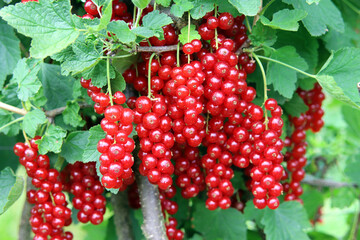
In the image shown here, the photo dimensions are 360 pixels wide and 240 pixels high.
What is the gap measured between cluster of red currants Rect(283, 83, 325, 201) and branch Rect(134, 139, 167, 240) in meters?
0.39

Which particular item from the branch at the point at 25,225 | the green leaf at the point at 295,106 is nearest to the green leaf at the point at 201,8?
the green leaf at the point at 295,106

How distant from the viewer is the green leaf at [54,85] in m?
0.92

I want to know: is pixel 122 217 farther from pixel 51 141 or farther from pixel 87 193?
pixel 51 141

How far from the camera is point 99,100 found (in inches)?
25.2

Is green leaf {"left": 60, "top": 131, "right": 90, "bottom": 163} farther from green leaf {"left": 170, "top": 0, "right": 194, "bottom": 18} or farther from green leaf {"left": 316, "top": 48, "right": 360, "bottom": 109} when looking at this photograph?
green leaf {"left": 316, "top": 48, "right": 360, "bottom": 109}

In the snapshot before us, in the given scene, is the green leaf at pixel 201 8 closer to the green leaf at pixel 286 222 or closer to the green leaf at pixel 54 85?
the green leaf at pixel 54 85

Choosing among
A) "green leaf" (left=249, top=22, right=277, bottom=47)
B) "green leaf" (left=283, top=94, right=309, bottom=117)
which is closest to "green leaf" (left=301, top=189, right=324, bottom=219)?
"green leaf" (left=283, top=94, right=309, bottom=117)

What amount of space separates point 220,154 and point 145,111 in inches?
8.3

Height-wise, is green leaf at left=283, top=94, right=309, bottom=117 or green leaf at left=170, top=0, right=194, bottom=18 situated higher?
green leaf at left=170, top=0, right=194, bottom=18

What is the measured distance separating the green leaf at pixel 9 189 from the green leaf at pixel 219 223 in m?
0.49

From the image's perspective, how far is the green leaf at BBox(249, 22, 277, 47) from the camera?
0.73 m

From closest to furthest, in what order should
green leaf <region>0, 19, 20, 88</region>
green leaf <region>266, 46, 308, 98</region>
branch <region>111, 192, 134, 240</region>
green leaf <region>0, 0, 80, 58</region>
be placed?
green leaf <region>0, 0, 80, 58</region>, green leaf <region>266, 46, 308, 98</region>, green leaf <region>0, 19, 20, 88</region>, branch <region>111, 192, 134, 240</region>

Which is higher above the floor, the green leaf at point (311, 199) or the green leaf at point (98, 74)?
the green leaf at point (98, 74)

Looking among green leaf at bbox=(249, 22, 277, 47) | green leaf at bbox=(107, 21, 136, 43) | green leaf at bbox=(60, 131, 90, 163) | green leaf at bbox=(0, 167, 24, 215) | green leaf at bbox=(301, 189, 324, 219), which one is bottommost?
green leaf at bbox=(301, 189, 324, 219)
